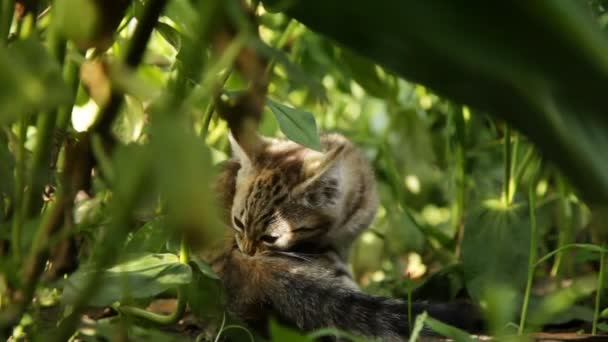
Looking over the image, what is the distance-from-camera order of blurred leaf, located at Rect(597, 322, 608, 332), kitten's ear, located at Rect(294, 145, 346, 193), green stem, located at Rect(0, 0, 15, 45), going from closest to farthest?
green stem, located at Rect(0, 0, 15, 45), blurred leaf, located at Rect(597, 322, 608, 332), kitten's ear, located at Rect(294, 145, 346, 193)

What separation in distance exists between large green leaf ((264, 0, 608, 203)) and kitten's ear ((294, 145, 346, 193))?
1969 mm

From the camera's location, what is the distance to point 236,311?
1981 mm

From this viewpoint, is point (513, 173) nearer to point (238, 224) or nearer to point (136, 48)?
point (238, 224)

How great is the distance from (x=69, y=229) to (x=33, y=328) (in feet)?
1.25

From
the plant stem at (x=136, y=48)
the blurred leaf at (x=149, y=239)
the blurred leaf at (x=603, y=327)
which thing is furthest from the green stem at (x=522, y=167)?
the plant stem at (x=136, y=48)

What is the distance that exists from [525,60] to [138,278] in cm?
77

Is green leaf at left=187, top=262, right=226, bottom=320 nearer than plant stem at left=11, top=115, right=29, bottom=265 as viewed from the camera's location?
No

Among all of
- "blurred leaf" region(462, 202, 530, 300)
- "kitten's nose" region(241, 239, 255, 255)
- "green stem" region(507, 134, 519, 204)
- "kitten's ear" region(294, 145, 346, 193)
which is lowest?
"kitten's nose" region(241, 239, 255, 255)

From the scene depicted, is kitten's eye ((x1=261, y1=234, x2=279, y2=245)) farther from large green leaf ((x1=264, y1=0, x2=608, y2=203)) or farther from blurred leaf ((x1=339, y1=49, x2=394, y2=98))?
large green leaf ((x1=264, y1=0, x2=608, y2=203))

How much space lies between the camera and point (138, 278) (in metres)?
1.47

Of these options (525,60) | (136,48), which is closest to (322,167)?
(136,48)

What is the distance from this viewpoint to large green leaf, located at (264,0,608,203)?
868 mm

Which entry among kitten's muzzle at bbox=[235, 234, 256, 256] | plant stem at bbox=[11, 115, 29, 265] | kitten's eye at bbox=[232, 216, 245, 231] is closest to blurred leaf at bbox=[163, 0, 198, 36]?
plant stem at bbox=[11, 115, 29, 265]

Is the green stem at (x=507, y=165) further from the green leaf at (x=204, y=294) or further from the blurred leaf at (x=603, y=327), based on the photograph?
the green leaf at (x=204, y=294)
